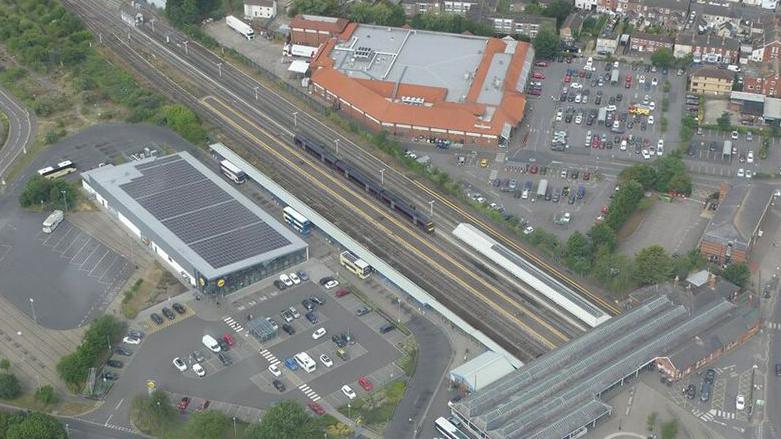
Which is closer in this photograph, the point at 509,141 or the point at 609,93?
the point at 509,141

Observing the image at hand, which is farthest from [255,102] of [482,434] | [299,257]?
[482,434]

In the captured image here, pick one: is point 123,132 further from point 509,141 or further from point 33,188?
point 509,141

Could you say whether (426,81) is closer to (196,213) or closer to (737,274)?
(196,213)

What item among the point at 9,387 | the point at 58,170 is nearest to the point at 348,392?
the point at 9,387

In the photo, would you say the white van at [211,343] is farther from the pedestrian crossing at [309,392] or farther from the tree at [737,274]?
the tree at [737,274]

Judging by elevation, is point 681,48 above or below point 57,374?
above

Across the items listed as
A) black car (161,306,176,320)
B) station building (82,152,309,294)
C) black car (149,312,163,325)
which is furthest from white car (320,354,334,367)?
black car (149,312,163,325)
